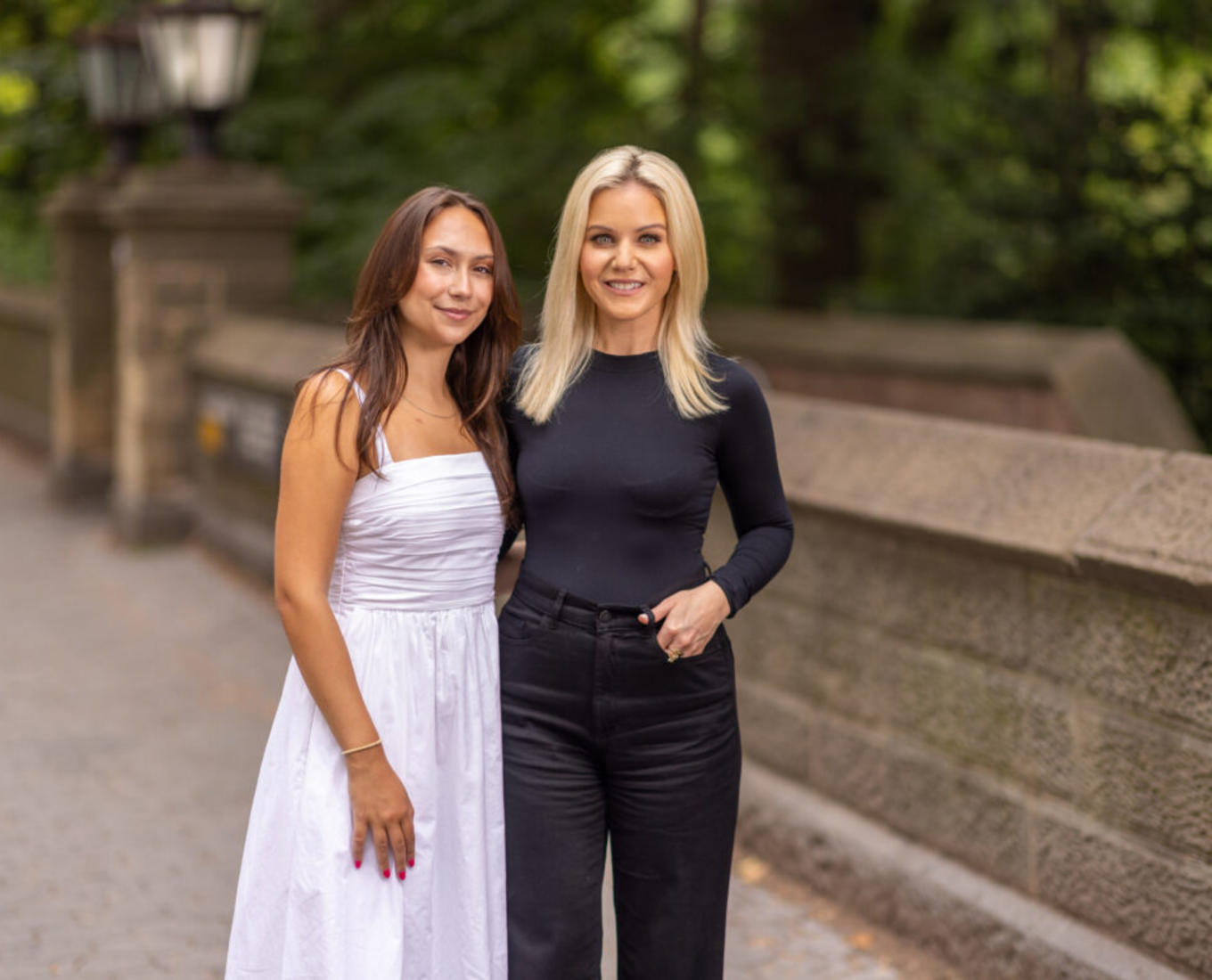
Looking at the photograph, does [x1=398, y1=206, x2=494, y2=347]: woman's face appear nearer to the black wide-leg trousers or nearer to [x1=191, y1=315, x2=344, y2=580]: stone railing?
the black wide-leg trousers

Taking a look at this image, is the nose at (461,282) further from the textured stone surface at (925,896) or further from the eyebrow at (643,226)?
the textured stone surface at (925,896)

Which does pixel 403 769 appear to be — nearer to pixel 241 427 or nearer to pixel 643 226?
pixel 643 226

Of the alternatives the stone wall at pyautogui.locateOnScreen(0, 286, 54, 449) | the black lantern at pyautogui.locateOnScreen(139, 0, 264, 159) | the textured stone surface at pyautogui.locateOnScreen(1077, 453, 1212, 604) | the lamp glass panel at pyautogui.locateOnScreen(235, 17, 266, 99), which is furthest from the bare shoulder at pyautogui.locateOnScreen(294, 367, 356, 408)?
the stone wall at pyautogui.locateOnScreen(0, 286, 54, 449)

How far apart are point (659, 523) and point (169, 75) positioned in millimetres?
8830

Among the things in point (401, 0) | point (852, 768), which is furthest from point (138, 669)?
point (401, 0)

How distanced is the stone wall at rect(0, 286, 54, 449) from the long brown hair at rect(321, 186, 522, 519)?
42.4ft

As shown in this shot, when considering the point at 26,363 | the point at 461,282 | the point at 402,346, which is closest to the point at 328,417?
the point at 402,346

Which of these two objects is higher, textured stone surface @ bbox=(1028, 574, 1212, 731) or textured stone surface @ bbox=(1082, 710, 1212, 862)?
textured stone surface @ bbox=(1028, 574, 1212, 731)

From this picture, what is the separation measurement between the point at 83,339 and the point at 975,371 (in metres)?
7.29

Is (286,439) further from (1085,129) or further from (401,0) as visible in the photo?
(401,0)

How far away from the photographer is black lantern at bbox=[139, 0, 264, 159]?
A: 10.6m

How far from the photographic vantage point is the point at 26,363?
16.5 m

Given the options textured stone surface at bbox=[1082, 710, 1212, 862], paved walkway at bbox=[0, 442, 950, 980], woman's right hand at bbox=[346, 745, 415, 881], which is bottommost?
paved walkway at bbox=[0, 442, 950, 980]

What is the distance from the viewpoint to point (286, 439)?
9.26 feet
